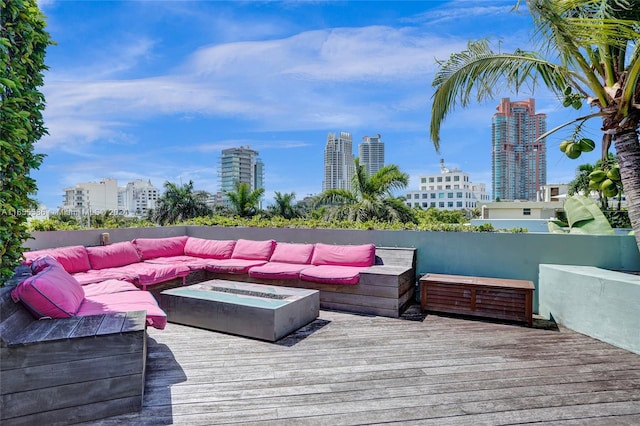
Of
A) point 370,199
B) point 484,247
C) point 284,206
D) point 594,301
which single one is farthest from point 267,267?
point 284,206

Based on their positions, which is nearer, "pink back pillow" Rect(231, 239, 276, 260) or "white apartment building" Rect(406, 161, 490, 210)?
"pink back pillow" Rect(231, 239, 276, 260)

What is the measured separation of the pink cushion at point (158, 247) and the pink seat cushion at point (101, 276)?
912 millimetres

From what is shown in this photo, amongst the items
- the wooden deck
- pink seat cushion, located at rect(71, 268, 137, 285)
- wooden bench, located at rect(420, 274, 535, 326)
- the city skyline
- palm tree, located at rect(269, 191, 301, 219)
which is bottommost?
the wooden deck

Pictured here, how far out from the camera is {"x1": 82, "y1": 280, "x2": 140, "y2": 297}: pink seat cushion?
351 centimetres

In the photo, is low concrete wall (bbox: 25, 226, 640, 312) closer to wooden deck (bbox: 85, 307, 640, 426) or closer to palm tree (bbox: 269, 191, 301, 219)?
wooden deck (bbox: 85, 307, 640, 426)

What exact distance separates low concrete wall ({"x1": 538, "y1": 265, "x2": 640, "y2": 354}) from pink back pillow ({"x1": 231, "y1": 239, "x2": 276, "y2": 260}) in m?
3.75

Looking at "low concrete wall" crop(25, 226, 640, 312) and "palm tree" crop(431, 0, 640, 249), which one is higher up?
"palm tree" crop(431, 0, 640, 249)

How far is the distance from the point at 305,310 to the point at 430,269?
2.11 meters

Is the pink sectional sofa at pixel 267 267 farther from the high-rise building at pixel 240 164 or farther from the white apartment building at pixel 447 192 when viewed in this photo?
the white apartment building at pixel 447 192

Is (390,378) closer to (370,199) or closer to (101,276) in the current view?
(101,276)

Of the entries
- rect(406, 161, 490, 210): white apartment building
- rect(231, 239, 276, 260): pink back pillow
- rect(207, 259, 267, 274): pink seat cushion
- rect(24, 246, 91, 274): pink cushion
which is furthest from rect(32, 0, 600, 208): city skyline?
rect(406, 161, 490, 210): white apartment building

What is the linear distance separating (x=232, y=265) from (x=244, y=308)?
163cm

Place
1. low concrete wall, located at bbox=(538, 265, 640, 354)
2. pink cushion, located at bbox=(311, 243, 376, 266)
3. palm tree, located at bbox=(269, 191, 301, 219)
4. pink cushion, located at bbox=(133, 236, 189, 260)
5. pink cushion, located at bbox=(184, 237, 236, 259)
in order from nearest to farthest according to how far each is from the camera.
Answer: low concrete wall, located at bbox=(538, 265, 640, 354) < pink cushion, located at bbox=(311, 243, 376, 266) < pink cushion, located at bbox=(133, 236, 189, 260) < pink cushion, located at bbox=(184, 237, 236, 259) < palm tree, located at bbox=(269, 191, 301, 219)

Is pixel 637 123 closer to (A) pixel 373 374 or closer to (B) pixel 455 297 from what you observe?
(B) pixel 455 297
